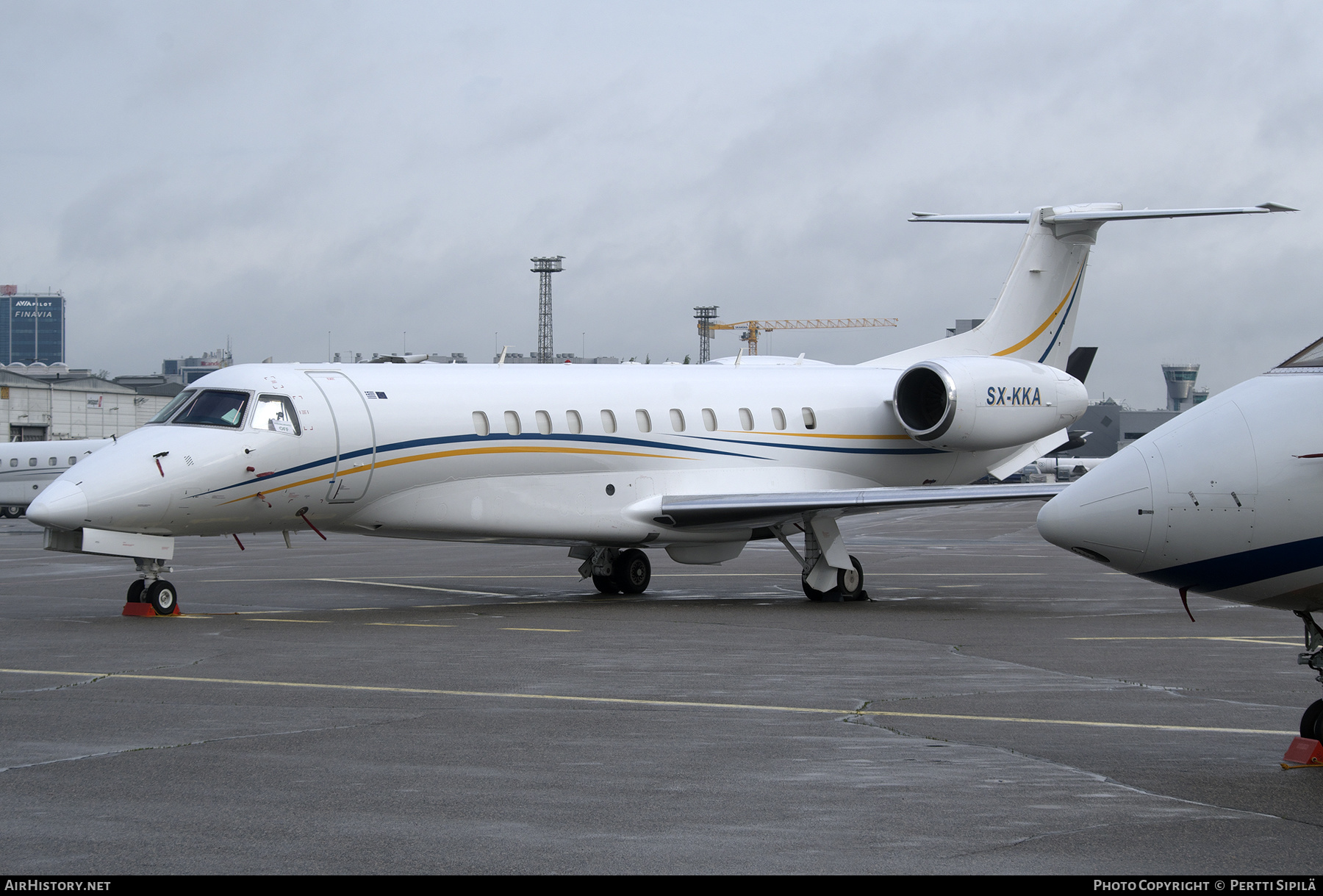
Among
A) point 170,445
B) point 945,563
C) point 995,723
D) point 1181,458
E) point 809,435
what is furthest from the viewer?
point 945,563

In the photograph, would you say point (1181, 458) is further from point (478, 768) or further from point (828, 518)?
point (828, 518)

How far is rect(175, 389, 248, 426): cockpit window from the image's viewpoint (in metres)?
16.3

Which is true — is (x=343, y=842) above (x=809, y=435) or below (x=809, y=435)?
below

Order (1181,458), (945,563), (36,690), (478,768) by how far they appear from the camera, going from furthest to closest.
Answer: (945,563)
(36,690)
(478,768)
(1181,458)

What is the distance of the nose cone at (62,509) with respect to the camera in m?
14.8

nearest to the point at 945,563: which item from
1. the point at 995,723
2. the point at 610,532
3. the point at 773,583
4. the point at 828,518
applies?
the point at 773,583

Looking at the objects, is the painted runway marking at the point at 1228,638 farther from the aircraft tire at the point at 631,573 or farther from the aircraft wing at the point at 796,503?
the aircraft tire at the point at 631,573

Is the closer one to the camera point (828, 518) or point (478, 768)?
point (478, 768)

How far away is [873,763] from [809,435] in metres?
12.9

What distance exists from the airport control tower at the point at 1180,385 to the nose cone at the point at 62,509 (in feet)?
400

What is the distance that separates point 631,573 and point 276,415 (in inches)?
230

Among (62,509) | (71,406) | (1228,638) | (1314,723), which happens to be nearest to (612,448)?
(62,509)

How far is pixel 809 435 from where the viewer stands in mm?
20578

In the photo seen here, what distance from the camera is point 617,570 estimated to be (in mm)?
19953
